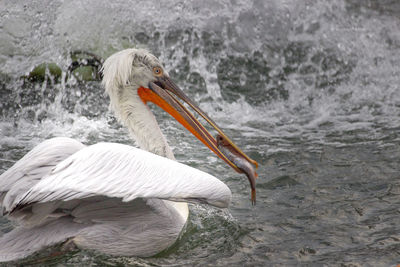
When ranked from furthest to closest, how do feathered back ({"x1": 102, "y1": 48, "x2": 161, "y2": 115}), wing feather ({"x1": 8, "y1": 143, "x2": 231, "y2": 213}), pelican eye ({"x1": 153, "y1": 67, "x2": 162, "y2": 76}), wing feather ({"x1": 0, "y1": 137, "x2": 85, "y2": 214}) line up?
pelican eye ({"x1": 153, "y1": 67, "x2": 162, "y2": 76}) < feathered back ({"x1": 102, "y1": 48, "x2": 161, "y2": 115}) < wing feather ({"x1": 0, "y1": 137, "x2": 85, "y2": 214}) < wing feather ({"x1": 8, "y1": 143, "x2": 231, "y2": 213})

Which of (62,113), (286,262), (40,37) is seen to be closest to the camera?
(286,262)

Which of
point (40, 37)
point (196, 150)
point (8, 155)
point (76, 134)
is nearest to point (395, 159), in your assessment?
point (196, 150)

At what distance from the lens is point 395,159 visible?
13.4 ft

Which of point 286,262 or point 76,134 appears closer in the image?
point 286,262

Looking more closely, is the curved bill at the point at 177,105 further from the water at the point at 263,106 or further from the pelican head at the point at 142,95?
the water at the point at 263,106

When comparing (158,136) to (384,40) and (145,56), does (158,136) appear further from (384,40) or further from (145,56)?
(384,40)

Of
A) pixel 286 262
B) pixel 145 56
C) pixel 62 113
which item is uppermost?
pixel 145 56

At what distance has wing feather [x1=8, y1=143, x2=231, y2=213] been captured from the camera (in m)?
2.34

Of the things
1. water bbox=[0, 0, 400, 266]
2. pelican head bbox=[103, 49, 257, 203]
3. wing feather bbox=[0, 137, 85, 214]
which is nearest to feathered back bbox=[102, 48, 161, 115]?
pelican head bbox=[103, 49, 257, 203]

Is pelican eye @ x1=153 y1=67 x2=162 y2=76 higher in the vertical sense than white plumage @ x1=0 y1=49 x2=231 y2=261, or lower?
higher

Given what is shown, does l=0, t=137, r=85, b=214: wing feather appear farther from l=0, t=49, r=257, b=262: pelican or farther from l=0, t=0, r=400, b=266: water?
l=0, t=0, r=400, b=266: water

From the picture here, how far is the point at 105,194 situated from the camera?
233cm

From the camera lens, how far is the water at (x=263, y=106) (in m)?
3.03

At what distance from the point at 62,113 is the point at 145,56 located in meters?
2.09
